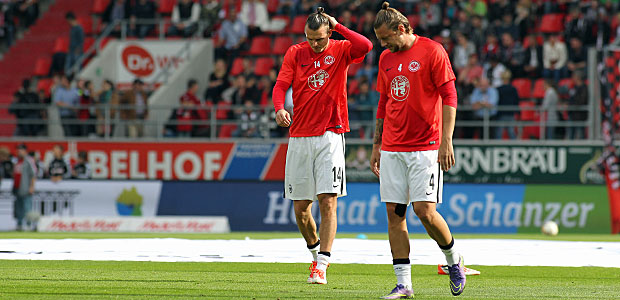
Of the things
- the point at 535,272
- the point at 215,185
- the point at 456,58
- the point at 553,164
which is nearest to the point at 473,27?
the point at 456,58

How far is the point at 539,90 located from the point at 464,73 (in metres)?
1.91

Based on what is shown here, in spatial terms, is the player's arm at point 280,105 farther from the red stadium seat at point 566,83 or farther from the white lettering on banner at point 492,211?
the red stadium seat at point 566,83

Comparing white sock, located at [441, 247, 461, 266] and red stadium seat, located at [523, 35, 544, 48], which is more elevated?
red stadium seat, located at [523, 35, 544, 48]

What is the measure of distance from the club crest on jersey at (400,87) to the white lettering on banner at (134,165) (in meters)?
Result: 16.3

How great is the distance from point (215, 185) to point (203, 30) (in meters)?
7.28

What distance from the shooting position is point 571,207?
21.2 meters

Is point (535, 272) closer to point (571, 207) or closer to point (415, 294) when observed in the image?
point (415, 294)

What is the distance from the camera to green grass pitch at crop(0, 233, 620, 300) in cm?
803

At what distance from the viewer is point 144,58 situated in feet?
89.7

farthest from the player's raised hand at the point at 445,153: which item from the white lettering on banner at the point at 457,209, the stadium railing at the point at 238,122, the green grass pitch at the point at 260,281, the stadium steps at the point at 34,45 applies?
the stadium steps at the point at 34,45

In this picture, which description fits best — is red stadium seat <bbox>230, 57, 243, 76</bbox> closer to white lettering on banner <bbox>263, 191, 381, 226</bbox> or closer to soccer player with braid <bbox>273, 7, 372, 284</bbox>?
white lettering on banner <bbox>263, 191, 381, 226</bbox>

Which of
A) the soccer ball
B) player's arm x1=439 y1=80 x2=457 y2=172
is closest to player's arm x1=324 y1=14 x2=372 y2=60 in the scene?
player's arm x1=439 y1=80 x2=457 y2=172

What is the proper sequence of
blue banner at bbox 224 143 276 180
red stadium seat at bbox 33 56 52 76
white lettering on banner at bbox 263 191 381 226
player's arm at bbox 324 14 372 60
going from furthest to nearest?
red stadium seat at bbox 33 56 52 76 → blue banner at bbox 224 143 276 180 → white lettering on banner at bbox 263 191 381 226 → player's arm at bbox 324 14 372 60

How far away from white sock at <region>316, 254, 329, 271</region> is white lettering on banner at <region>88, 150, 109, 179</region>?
49.7ft
